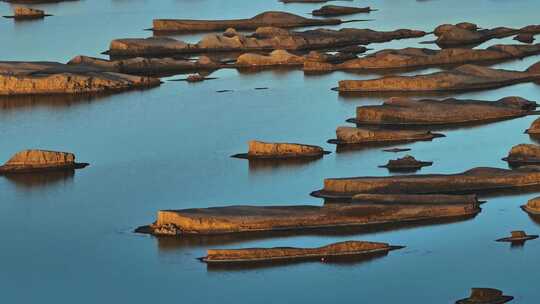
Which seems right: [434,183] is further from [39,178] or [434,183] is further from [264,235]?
[39,178]

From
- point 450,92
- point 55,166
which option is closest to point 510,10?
point 450,92

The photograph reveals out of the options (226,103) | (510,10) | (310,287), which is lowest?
(310,287)

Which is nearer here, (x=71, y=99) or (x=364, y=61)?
(x=71, y=99)

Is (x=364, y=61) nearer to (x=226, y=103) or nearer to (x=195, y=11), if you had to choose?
(x=226, y=103)

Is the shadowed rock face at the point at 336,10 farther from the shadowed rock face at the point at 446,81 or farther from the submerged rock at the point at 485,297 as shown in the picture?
the submerged rock at the point at 485,297

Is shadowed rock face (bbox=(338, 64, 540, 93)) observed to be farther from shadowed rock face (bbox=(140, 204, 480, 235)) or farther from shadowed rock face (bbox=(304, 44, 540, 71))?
shadowed rock face (bbox=(140, 204, 480, 235))

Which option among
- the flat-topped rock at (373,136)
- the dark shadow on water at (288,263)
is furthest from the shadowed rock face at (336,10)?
the dark shadow on water at (288,263)
